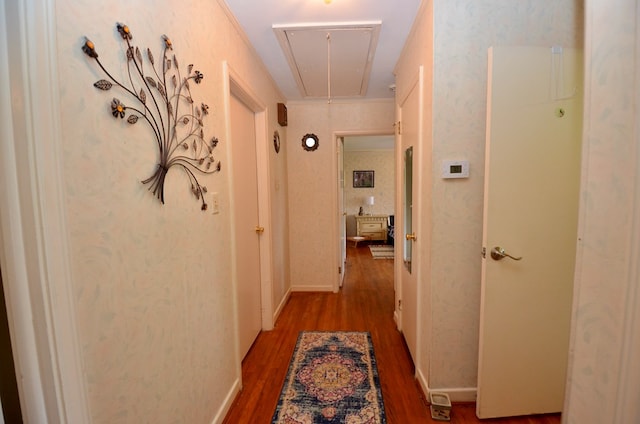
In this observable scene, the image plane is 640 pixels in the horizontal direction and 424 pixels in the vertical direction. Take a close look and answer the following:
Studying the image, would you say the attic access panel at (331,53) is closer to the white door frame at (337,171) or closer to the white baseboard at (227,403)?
the white door frame at (337,171)

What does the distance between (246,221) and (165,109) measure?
3.87 feet

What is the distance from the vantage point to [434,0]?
1.38 m

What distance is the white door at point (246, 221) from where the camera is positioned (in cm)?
194

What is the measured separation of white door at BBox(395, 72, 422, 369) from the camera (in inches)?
70.7

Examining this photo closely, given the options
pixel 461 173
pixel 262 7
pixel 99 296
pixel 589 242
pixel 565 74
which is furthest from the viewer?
pixel 262 7

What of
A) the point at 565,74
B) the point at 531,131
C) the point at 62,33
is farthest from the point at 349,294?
the point at 62,33

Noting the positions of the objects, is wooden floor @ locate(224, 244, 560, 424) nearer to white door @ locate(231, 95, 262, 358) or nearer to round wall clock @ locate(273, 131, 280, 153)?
white door @ locate(231, 95, 262, 358)

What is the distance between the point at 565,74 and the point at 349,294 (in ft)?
9.13

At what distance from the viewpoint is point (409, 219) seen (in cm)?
211

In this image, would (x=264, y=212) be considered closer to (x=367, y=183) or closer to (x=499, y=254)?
(x=499, y=254)

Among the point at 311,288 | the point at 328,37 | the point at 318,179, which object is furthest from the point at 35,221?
the point at 311,288

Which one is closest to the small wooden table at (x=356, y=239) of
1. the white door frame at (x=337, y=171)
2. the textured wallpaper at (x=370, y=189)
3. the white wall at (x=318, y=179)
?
the textured wallpaper at (x=370, y=189)

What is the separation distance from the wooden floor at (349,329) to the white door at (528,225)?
10.1 inches

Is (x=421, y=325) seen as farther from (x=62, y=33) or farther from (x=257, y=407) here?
(x=62, y=33)
